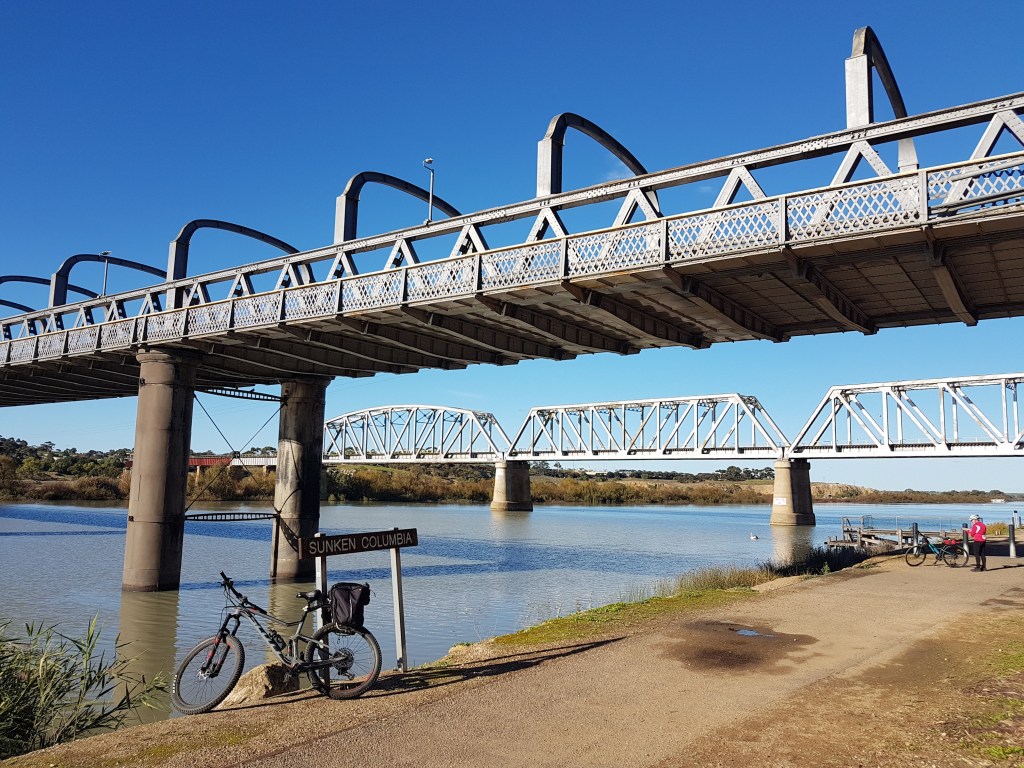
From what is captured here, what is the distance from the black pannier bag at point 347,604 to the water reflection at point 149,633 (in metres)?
4.03

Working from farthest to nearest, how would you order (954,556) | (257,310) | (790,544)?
1. (790,544)
2. (954,556)
3. (257,310)

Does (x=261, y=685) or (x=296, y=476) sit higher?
(x=296, y=476)

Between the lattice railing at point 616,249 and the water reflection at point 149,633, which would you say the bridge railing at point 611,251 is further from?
the water reflection at point 149,633

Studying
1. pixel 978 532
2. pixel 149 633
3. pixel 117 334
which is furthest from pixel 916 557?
pixel 117 334

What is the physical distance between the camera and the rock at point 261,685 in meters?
9.53

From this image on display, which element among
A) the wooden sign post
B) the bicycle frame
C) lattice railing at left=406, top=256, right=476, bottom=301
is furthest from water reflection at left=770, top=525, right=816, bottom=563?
the bicycle frame

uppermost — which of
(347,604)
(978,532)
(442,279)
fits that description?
(442,279)

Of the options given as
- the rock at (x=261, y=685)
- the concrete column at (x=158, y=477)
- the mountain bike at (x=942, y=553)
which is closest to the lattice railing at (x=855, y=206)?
the rock at (x=261, y=685)

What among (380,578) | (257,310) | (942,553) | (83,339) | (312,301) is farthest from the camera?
(380,578)

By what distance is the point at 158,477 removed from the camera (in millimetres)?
25453

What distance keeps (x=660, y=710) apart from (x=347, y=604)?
151 inches

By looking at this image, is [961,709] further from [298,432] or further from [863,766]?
[298,432]

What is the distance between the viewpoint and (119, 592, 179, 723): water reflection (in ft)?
50.6

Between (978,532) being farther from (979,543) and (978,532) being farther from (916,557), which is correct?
(916,557)
